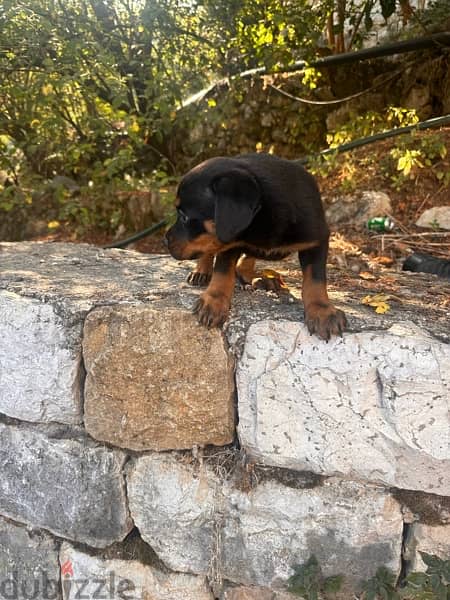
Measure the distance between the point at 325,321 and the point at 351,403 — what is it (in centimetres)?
32

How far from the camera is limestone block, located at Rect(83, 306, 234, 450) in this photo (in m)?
2.20

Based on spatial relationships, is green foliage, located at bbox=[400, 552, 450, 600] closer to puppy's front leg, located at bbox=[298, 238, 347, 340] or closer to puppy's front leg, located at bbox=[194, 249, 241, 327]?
puppy's front leg, located at bbox=[298, 238, 347, 340]

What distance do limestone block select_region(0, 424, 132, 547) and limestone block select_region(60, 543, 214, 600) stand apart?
11 cm

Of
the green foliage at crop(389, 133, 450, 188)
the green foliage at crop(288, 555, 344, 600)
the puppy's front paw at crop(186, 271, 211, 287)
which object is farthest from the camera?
the green foliage at crop(389, 133, 450, 188)

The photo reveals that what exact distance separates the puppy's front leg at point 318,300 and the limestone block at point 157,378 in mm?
375

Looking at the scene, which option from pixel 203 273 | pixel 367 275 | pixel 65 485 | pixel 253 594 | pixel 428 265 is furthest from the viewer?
pixel 428 265

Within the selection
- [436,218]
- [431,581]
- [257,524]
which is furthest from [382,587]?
[436,218]

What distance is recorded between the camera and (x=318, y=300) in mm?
2168

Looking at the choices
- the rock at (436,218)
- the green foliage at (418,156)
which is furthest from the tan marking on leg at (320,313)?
the green foliage at (418,156)

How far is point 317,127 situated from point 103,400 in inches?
213

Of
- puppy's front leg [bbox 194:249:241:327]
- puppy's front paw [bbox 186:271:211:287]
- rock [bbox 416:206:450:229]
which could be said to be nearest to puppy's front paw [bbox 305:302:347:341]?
puppy's front leg [bbox 194:249:241:327]

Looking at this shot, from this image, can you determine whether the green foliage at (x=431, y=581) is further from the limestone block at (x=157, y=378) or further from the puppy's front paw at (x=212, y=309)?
the puppy's front paw at (x=212, y=309)

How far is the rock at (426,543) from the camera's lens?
209 cm

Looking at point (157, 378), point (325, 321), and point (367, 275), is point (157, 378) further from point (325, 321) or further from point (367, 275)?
point (367, 275)
